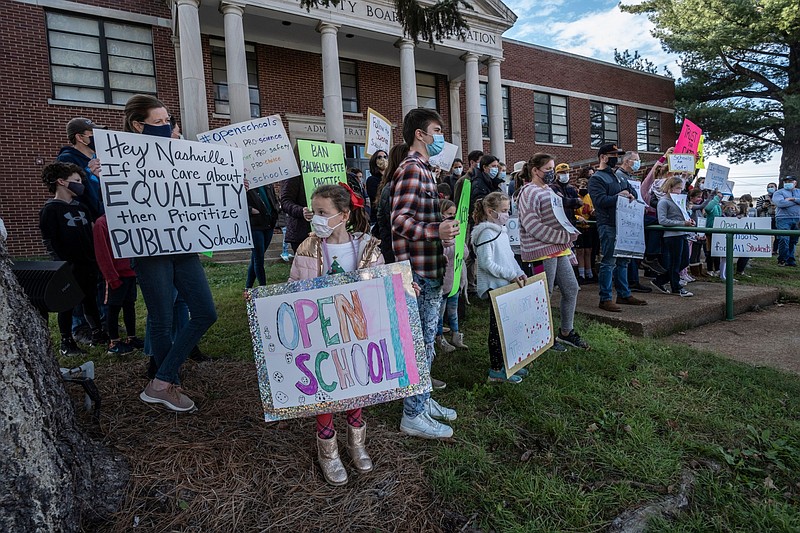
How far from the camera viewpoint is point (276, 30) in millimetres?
13914

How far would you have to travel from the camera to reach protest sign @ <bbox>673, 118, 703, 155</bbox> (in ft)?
27.5

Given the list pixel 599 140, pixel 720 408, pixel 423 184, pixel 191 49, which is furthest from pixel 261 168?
pixel 599 140

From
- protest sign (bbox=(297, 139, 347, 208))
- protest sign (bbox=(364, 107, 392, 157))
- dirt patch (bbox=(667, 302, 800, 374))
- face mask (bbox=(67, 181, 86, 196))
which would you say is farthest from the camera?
protest sign (bbox=(364, 107, 392, 157))

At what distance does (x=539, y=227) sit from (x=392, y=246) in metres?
1.69

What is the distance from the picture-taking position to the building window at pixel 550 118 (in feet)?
68.3

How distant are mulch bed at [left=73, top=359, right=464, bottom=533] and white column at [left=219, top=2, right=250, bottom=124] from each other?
9513mm

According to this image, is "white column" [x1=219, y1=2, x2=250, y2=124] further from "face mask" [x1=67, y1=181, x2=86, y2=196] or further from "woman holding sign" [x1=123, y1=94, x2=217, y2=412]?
"woman holding sign" [x1=123, y1=94, x2=217, y2=412]

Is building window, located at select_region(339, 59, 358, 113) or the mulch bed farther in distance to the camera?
building window, located at select_region(339, 59, 358, 113)

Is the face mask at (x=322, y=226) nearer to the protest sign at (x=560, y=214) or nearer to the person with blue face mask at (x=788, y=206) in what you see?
the protest sign at (x=560, y=214)

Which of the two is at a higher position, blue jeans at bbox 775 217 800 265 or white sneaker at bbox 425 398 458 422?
blue jeans at bbox 775 217 800 265

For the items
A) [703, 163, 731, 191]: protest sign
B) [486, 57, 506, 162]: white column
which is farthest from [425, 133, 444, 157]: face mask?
[486, 57, 506, 162]: white column

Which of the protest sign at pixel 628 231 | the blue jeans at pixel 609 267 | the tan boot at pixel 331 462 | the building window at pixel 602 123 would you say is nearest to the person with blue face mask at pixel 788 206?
the protest sign at pixel 628 231

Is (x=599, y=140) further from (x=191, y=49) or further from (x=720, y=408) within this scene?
(x=720, y=408)

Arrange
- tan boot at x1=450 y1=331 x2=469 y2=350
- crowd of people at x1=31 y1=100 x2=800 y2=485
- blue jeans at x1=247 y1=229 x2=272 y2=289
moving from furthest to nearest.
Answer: blue jeans at x1=247 y1=229 x2=272 y2=289
tan boot at x1=450 y1=331 x2=469 y2=350
crowd of people at x1=31 y1=100 x2=800 y2=485
